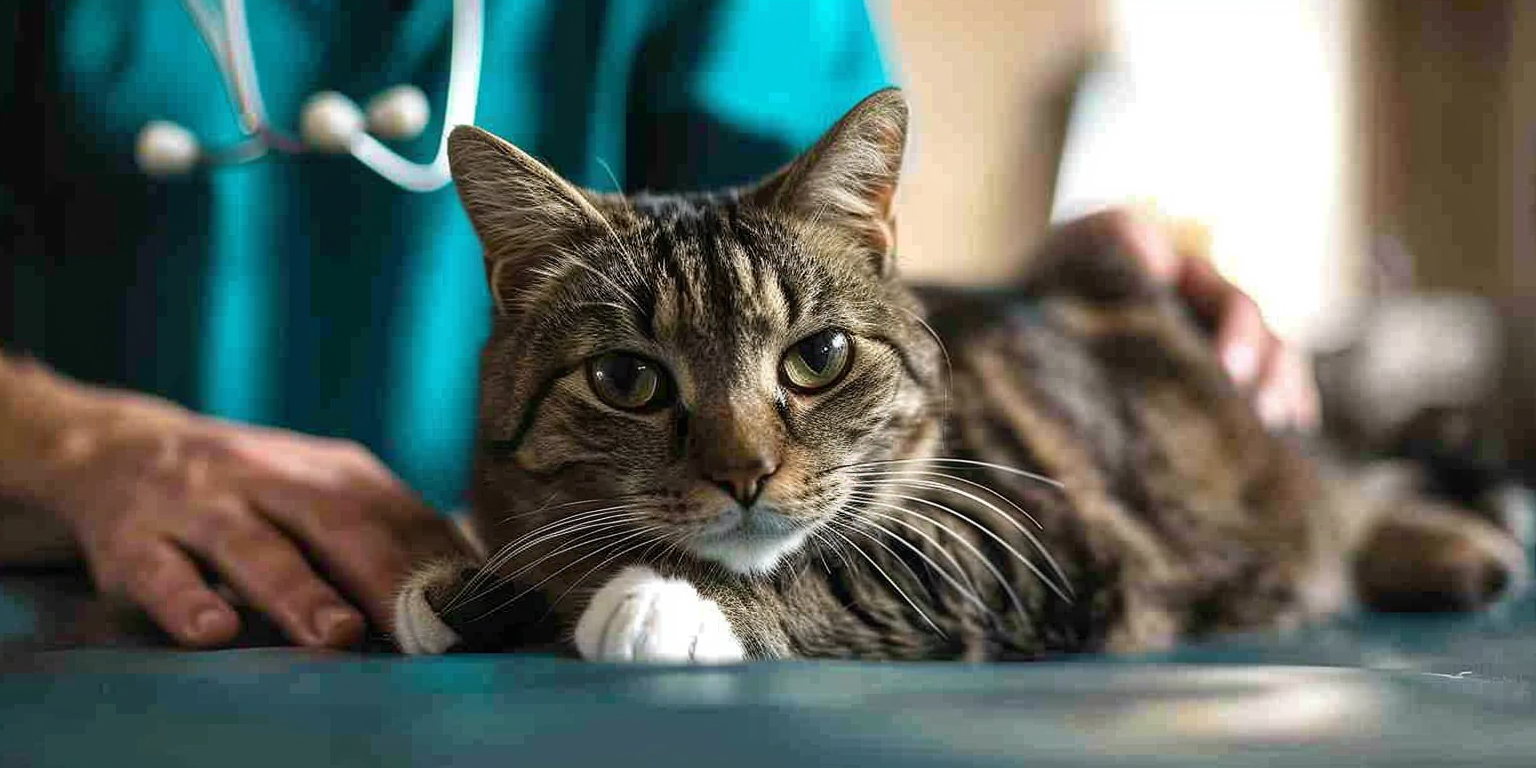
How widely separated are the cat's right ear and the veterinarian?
4.6 inches

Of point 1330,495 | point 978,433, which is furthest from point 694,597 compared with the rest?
point 1330,495

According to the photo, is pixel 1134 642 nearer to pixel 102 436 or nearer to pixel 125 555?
pixel 125 555

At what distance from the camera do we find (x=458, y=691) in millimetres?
500

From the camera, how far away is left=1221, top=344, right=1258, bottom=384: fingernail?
1.22 metres

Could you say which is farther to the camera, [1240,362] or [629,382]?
[1240,362]

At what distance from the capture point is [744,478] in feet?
2.16

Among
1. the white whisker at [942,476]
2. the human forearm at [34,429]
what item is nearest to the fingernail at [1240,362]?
the white whisker at [942,476]

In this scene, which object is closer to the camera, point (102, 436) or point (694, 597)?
point (694, 597)

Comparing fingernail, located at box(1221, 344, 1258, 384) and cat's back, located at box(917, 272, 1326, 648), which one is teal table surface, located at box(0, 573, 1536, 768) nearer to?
cat's back, located at box(917, 272, 1326, 648)

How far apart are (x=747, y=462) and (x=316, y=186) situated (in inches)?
23.8

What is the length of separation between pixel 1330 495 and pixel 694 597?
1.02 meters

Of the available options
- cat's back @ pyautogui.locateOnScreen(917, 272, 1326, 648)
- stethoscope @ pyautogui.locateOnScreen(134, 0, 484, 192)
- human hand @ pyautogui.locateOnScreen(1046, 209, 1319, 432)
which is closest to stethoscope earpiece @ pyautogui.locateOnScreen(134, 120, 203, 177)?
stethoscope @ pyautogui.locateOnScreen(134, 0, 484, 192)

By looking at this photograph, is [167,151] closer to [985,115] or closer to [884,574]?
[884,574]

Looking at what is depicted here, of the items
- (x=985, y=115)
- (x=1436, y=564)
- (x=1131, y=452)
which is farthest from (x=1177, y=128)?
(x=1131, y=452)
